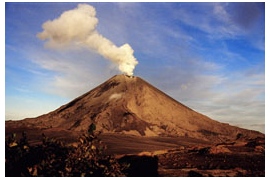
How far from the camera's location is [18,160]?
853 centimetres

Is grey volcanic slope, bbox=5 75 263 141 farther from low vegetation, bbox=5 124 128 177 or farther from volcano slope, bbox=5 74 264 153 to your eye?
low vegetation, bbox=5 124 128 177

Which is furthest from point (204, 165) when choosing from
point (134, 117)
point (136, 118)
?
point (134, 117)

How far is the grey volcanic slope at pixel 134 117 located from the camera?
64.1 meters

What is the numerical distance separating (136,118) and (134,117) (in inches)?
25.7

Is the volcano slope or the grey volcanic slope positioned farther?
the grey volcanic slope

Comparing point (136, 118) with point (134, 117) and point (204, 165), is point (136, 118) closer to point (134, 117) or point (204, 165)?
point (134, 117)

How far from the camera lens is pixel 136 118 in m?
67.9

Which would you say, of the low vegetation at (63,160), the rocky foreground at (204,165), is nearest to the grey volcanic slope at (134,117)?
the rocky foreground at (204,165)

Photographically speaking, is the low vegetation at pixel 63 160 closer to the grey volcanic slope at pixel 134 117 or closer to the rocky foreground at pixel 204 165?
the rocky foreground at pixel 204 165

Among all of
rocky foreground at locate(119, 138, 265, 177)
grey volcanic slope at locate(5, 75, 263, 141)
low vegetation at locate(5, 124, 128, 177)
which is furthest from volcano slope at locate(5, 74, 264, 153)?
low vegetation at locate(5, 124, 128, 177)

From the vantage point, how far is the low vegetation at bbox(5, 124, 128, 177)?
24.5 ft

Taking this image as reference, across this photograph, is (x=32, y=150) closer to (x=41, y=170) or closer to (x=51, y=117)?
(x=41, y=170)

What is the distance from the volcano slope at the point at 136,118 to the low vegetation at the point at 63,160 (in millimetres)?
46889

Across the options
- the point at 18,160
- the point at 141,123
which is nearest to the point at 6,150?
the point at 18,160
